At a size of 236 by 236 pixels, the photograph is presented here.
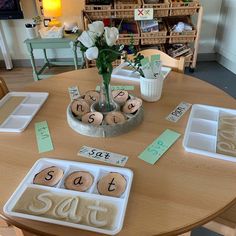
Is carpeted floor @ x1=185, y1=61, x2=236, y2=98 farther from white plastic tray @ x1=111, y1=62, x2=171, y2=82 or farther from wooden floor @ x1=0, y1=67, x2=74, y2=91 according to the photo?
wooden floor @ x1=0, y1=67, x2=74, y2=91

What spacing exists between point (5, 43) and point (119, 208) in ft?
10.2

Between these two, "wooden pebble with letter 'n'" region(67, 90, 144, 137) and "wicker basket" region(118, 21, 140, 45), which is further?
"wicker basket" region(118, 21, 140, 45)

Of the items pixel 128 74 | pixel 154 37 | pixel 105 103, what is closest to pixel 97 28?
pixel 105 103

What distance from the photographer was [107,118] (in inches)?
41.0

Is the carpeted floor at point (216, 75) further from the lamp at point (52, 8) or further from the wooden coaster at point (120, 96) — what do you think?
the wooden coaster at point (120, 96)

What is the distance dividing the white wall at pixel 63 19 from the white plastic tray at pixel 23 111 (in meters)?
2.09

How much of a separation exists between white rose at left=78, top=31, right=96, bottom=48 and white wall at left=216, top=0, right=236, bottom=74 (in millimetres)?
2653

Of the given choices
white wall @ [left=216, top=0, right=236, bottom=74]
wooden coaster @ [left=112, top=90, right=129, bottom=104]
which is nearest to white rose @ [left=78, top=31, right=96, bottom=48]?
wooden coaster @ [left=112, top=90, right=129, bottom=104]

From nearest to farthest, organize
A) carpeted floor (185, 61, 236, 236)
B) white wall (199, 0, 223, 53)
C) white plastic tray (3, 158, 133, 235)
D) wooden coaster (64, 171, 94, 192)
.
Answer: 1. white plastic tray (3, 158, 133, 235)
2. wooden coaster (64, 171, 94, 192)
3. carpeted floor (185, 61, 236, 236)
4. white wall (199, 0, 223, 53)

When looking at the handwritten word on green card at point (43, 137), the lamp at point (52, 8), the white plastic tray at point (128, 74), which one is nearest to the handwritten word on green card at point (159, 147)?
the handwritten word on green card at point (43, 137)

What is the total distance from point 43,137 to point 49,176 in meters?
0.23

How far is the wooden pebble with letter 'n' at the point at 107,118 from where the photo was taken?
1013 millimetres

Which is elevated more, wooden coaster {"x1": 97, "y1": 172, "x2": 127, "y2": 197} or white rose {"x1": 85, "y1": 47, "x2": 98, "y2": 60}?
white rose {"x1": 85, "y1": 47, "x2": 98, "y2": 60}

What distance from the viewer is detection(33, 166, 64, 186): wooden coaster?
0.82 m
